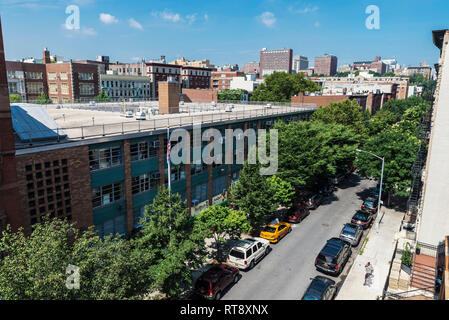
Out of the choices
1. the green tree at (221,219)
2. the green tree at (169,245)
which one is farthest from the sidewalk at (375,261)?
the green tree at (169,245)

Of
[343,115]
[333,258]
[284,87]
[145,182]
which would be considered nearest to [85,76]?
[284,87]

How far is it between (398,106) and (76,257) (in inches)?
4100

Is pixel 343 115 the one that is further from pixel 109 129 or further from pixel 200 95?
pixel 109 129

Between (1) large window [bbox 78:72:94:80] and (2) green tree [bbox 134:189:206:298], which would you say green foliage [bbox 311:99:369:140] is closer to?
(2) green tree [bbox 134:189:206:298]

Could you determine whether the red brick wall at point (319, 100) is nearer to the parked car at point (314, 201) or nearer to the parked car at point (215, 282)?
the parked car at point (314, 201)

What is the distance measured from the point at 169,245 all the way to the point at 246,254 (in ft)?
24.6

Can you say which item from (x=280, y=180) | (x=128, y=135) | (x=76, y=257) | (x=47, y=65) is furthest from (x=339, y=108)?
(x=47, y=65)

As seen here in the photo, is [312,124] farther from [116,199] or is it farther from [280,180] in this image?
[116,199]

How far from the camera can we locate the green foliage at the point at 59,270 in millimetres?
10477

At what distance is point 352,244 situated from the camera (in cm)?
2662

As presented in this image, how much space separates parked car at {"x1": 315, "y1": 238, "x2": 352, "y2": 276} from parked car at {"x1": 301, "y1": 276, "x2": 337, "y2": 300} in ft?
7.41

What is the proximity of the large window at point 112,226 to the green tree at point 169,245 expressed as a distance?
570cm

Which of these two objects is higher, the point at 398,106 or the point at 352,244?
the point at 398,106
